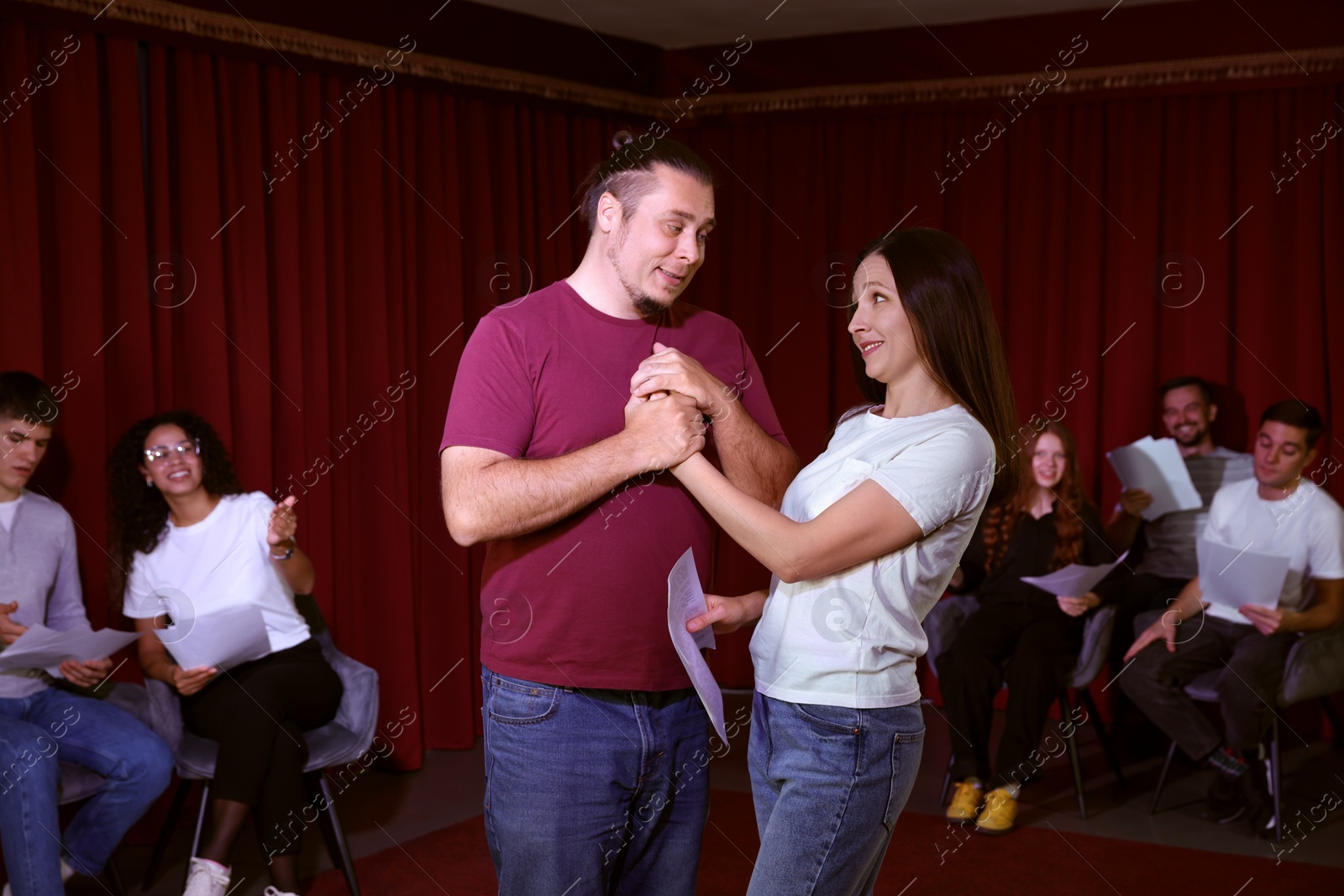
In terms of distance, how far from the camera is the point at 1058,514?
4.09 meters

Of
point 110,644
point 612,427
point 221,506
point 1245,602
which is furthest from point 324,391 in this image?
point 1245,602

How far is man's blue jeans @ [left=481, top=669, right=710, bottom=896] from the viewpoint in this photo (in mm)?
1577

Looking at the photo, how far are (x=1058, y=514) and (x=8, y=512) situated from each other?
130 inches

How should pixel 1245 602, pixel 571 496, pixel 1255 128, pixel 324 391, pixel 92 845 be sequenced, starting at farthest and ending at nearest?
1. pixel 1255 128
2. pixel 324 391
3. pixel 1245 602
4. pixel 92 845
5. pixel 571 496

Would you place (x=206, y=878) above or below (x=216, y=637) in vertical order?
below

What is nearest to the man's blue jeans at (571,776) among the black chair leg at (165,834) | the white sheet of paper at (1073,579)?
the black chair leg at (165,834)

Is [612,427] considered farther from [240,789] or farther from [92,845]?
[92,845]

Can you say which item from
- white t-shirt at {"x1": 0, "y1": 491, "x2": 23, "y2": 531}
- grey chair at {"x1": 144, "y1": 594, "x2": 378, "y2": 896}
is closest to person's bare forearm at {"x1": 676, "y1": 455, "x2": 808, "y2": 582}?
grey chair at {"x1": 144, "y1": 594, "x2": 378, "y2": 896}

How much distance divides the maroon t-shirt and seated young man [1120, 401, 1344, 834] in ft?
8.47

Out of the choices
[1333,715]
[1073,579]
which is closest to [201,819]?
[1073,579]

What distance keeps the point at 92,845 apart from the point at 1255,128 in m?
4.63

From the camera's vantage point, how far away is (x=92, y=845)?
2844 mm

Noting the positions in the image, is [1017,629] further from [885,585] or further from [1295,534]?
[885,585]

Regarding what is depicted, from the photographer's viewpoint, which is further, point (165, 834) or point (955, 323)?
point (165, 834)
